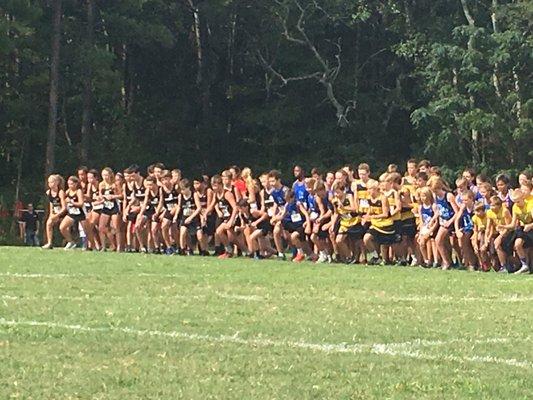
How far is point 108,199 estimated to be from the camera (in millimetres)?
26562

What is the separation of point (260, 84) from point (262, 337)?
4157 centimetres

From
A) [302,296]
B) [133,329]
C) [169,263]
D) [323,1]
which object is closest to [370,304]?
[302,296]

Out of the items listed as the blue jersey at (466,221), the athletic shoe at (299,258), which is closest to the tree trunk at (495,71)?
the athletic shoe at (299,258)

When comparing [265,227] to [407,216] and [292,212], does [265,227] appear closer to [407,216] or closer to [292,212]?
[292,212]

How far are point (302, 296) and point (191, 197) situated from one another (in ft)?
36.8

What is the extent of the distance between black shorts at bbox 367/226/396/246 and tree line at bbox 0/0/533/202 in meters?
21.8

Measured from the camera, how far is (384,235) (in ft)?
72.7

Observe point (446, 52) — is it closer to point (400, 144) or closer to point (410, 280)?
point (400, 144)

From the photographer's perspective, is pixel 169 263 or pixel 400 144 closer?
pixel 169 263

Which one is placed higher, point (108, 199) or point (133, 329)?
point (108, 199)

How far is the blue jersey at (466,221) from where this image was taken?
21188mm

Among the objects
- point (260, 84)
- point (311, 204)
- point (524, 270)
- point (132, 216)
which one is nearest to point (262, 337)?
point (524, 270)

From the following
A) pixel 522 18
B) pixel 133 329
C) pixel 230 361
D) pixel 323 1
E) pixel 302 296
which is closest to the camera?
pixel 230 361

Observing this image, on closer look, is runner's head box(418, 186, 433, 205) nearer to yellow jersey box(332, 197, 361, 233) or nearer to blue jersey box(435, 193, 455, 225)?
blue jersey box(435, 193, 455, 225)
